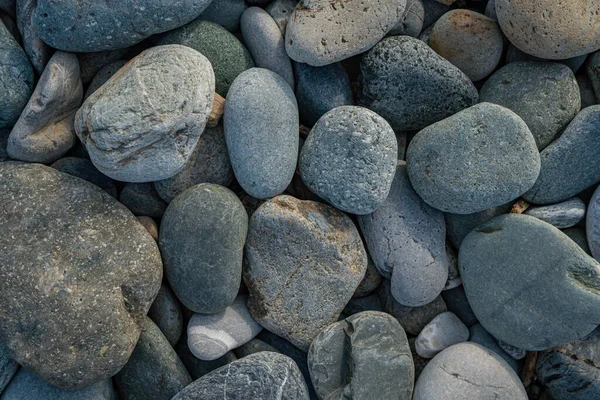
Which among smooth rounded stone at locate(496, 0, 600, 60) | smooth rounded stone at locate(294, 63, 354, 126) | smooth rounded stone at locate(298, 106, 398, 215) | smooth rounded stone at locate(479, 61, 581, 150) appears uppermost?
smooth rounded stone at locate(496, 0, 600, 60)

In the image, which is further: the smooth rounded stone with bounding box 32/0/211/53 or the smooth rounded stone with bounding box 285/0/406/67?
the smooth rounded stone with bounding box 285/0/406/67

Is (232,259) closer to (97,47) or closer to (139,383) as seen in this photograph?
(139,383)

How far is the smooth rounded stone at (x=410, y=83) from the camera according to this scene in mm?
2250

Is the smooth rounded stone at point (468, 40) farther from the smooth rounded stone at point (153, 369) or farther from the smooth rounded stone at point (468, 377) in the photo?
the smooth rounded stone at point (153, 369)

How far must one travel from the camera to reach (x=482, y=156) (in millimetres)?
2213

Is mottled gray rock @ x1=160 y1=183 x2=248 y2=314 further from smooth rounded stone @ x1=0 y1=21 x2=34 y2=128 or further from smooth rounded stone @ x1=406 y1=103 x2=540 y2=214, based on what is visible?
smooth rounded stone @ x1=406 y1=103 x2=540 y2=214

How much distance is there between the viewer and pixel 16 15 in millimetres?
2312

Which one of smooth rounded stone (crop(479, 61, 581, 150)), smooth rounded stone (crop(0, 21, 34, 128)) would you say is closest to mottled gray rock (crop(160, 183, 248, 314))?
smooth rounded stone (crop(0, 21, 34, 128))

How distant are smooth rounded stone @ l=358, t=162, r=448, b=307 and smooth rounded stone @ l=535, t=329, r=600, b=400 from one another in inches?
23.5

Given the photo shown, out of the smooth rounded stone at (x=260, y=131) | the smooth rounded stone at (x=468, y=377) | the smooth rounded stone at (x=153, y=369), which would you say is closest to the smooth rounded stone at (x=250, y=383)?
the smooth rounded stone at (x=153, y=369)

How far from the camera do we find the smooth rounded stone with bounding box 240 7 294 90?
7.60 feet

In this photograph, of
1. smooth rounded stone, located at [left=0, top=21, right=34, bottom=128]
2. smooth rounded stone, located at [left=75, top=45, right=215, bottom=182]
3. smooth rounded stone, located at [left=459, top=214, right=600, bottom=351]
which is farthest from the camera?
smooth rounded stone, located at [left=459, top=214, right=600, bottom=351]

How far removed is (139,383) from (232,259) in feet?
2.30

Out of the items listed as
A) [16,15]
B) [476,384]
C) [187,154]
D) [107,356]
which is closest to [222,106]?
[187,154]
